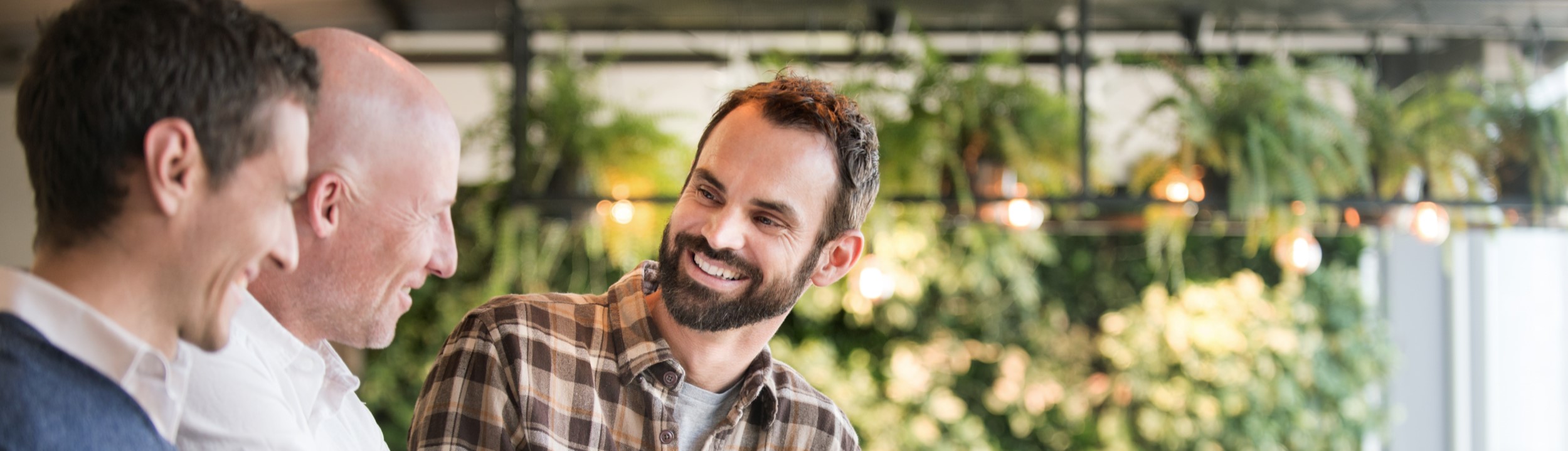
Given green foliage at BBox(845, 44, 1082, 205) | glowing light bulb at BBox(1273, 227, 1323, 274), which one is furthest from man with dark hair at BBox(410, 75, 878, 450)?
glowing light bulb at BBox(1273, 227, 1323, 274)

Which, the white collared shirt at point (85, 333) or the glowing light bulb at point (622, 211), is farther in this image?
the glowing light bulb at point (622, 211)

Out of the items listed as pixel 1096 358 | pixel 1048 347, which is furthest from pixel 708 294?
pixel 1096 358

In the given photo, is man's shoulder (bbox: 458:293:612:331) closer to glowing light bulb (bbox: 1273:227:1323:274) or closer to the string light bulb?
the string light bulb

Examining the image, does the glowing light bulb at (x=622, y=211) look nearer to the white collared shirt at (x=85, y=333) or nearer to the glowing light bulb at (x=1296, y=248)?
the glowing light bulb at (x=1296, y=248)

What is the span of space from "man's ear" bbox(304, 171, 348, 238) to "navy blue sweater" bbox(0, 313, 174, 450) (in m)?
0.29

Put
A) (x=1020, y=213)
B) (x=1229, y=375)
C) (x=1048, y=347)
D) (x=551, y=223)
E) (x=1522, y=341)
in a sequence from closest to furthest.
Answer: (x=1020, y=213) → (x=551, y=223) → (x=1522, y=341) → (x=1229, y=375) → (x=1048, y=347)

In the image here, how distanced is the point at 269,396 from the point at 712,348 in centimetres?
66

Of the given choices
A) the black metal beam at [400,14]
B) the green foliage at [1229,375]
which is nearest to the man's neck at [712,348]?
the black metal beam at [400,14]

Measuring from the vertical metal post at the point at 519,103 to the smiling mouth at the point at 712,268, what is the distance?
2.13 meters

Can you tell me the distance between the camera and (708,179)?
4.64ft

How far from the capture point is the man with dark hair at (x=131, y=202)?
0.62 m

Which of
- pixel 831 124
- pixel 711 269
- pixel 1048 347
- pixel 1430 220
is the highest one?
pixel 831 124

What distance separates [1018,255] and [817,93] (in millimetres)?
3295

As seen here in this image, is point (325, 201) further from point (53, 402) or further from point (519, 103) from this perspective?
point (519, 103)
